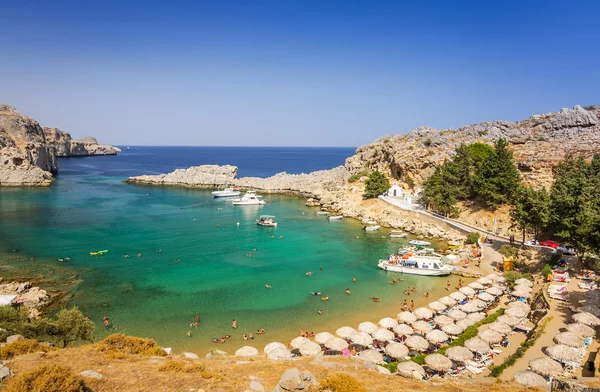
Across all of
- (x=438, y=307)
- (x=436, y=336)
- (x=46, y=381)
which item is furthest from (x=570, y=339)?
(x=46, y=381)

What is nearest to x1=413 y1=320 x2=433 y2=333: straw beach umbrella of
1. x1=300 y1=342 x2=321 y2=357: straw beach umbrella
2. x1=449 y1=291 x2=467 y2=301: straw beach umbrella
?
x1=449 y1=291 x2=467 y2=301: straw beach umbrella

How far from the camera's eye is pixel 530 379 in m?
15.7

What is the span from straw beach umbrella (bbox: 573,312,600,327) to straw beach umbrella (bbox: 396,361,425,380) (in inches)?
431

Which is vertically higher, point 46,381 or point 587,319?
point 46,381

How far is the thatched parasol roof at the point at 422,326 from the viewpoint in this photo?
75.2ft

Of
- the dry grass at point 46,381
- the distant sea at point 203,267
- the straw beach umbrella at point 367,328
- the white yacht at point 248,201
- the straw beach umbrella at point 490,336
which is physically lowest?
the distant sea at point 203,267

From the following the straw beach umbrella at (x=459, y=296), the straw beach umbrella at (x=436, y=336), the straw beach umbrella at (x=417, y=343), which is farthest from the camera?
the straw beach umbrella at (x=459, y=296)

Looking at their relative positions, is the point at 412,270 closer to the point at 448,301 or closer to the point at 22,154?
the point at 448,301

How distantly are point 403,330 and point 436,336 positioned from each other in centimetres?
202

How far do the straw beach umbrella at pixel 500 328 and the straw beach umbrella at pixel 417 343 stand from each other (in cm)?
465

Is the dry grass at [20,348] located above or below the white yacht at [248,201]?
above

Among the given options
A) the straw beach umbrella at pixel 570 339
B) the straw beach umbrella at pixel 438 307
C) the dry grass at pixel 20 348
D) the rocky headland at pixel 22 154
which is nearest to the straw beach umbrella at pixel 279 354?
the dry grass at pixel 20 348

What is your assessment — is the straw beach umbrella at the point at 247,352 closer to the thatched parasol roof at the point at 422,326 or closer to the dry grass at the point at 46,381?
the dry grass at the point at 46,381

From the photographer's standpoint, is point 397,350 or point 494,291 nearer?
point 397,350
